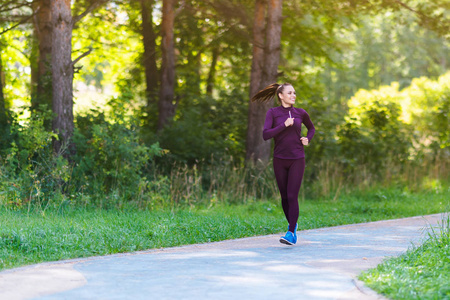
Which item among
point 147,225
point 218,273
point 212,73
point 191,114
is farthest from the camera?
point 212,73

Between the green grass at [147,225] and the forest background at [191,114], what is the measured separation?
104 centimetres

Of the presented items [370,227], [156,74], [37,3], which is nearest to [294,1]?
[156,74]

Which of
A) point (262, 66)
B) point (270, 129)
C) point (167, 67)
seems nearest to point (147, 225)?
point (270, 129)

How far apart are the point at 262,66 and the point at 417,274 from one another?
38.9 feet

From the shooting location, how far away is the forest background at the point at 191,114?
515 inches

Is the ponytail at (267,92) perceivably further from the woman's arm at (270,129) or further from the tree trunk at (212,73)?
the tree trunk at (212,73)

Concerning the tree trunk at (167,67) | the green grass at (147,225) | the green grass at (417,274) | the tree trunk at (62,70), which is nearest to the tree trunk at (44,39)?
the tree trunk at (62,70)

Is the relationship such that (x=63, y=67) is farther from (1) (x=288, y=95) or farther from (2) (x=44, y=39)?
(1) (x=288, y=95)

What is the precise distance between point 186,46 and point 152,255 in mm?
15620

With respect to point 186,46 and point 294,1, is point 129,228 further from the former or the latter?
point 186,46

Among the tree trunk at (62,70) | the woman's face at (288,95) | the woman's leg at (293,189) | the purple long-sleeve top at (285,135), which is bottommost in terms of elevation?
the woman's leg at (293,189)

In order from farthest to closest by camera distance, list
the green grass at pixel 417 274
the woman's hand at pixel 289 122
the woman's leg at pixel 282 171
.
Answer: the woman's leg at pixel 282 171 → the woman's hand at pixel 289 122 → the green grass at pixel 417 274

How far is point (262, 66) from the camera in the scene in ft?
58.2

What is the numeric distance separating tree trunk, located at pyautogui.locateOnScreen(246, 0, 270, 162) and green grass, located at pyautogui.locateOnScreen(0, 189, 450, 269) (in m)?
3.55
